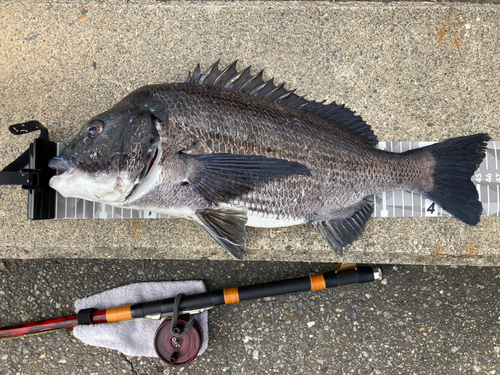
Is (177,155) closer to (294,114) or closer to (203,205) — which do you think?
(203,205)

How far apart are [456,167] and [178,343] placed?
2.43 meters

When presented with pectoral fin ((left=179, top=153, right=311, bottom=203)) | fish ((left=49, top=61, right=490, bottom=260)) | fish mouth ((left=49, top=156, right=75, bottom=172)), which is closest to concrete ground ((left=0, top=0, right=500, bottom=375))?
fish ((left=49, top=61, right=490, bottom=260))

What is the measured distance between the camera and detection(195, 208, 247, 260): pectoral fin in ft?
6.48

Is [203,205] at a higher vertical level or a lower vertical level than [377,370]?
higher

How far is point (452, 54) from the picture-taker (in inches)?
101

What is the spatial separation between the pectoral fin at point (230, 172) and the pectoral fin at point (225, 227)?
89mm

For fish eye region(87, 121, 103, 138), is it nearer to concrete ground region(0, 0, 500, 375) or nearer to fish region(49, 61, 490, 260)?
fish region(49, 61, 490, 260)

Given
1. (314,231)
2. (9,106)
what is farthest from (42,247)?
(314,231)

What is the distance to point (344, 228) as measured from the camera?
90.1 inches

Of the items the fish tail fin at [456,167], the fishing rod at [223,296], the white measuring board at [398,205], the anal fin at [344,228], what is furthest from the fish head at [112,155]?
the fish tail fin at [456,167]

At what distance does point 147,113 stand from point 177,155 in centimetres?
29

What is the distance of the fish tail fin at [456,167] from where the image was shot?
223cm

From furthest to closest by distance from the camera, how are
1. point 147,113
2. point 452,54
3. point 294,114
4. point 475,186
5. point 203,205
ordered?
1. point 452,54
2. point 475,186
3. point 294,114
4. point 203,205
5. point 147,113

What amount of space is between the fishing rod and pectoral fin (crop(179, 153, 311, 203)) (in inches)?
38.0
